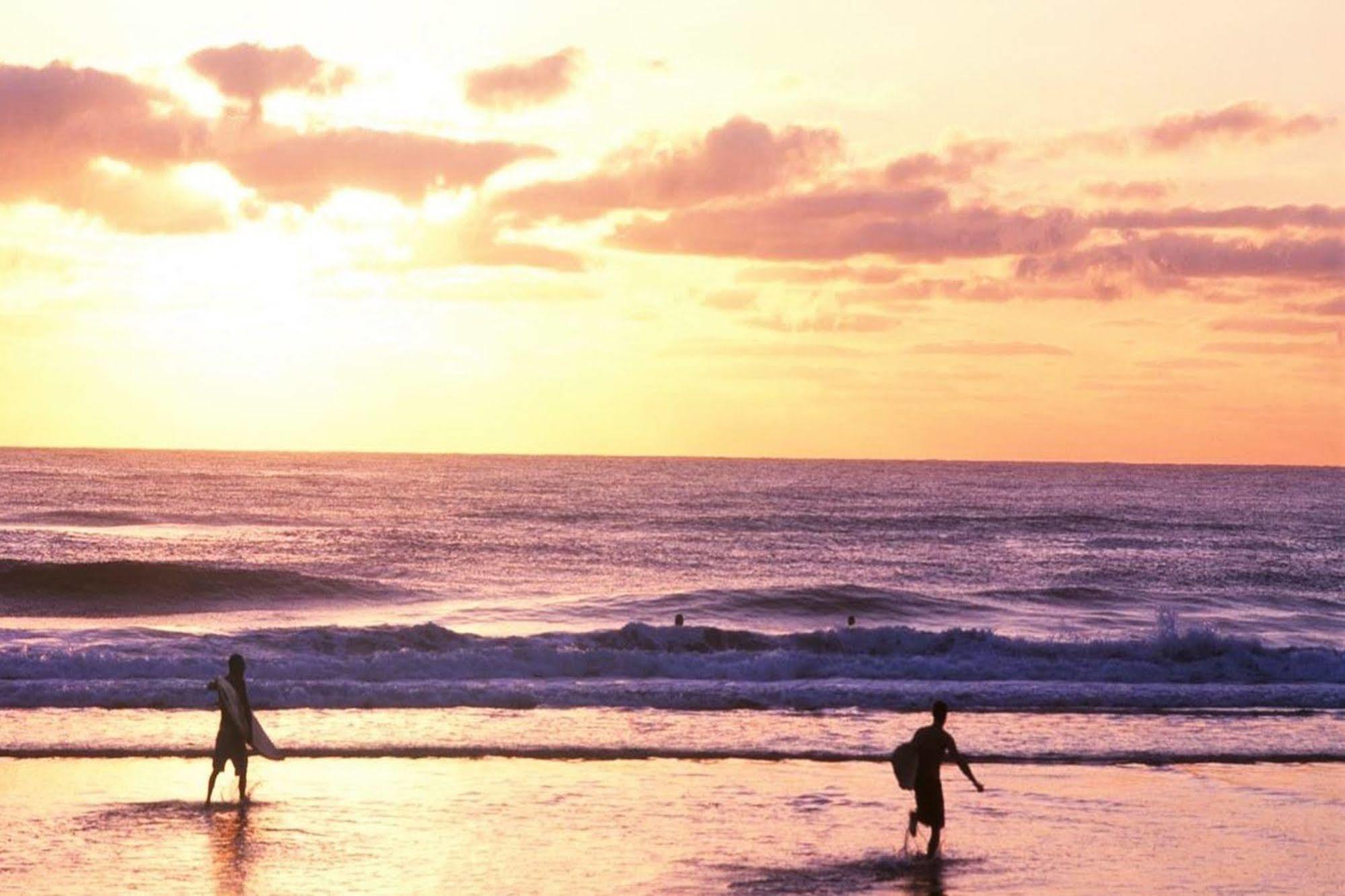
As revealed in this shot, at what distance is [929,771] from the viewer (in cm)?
1694

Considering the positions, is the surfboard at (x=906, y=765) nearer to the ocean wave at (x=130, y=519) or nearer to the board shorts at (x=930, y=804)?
the board shorts at (x=930, y=804)

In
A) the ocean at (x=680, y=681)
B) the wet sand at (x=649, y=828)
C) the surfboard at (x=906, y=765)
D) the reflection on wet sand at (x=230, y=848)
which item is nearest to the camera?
the reflection on wet sand at (x=230, y=848)

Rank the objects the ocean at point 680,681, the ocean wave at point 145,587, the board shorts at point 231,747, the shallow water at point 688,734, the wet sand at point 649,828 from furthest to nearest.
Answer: the ocean wave at point 145,587, the shallow water at point 688,734, the board shorts at point 231,747, the ocean at point 680,681, the wet sand at point 649,828

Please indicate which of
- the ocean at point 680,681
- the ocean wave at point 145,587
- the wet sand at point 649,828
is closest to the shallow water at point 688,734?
the ocean at point 680,681

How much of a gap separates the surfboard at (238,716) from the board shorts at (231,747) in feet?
0.30

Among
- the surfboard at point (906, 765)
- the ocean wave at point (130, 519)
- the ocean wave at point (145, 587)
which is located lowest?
the ocean wave at point (145, 587)

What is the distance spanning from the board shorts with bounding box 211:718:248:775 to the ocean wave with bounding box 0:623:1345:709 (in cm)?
751

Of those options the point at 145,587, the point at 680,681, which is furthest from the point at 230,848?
the point at 145,587

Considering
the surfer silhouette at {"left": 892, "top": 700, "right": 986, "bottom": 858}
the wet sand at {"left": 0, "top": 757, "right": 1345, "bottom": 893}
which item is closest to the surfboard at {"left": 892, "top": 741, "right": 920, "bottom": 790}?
the surfer silhouette at {"left": 892, "top": 700, "right": 986, "bottom": 858}

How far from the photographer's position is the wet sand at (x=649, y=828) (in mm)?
15727

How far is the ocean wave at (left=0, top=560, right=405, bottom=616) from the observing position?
47875mm

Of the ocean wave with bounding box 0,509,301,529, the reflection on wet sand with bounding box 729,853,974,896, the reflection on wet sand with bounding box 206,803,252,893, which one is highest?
the ocean wave with bounding box 0,509,301,529

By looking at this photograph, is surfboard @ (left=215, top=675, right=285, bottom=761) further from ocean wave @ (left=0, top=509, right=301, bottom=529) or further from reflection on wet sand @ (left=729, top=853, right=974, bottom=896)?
ocean wave @ (left=0, top=509, right=301, bottom=529)

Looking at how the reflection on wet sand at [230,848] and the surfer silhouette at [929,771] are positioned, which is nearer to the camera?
the reflection on wet sand at [230,848]
